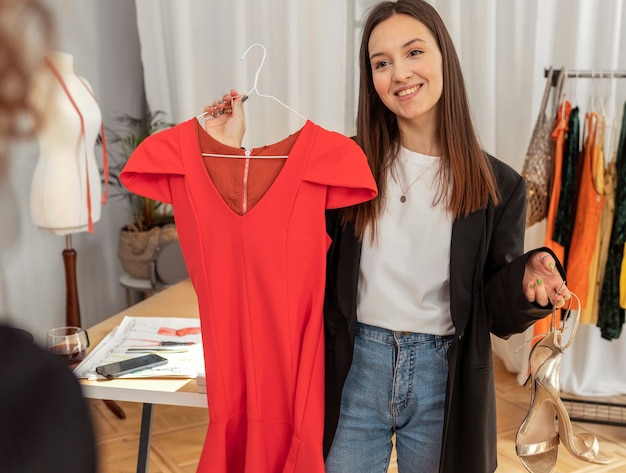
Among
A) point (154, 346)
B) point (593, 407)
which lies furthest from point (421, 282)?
point (593, 407)

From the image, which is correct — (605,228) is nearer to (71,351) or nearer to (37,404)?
(71,351)

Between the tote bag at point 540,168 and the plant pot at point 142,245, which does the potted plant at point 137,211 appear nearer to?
the plant pot at point 142,245

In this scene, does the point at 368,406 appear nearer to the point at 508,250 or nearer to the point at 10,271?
the point at 508,250

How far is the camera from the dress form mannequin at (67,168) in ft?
9.62

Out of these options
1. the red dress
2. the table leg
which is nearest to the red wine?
the table leg

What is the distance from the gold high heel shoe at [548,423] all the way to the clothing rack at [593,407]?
1867 mm

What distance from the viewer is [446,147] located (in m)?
1.64

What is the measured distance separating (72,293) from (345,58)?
196cm

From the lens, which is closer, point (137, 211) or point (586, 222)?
point (586, 222)

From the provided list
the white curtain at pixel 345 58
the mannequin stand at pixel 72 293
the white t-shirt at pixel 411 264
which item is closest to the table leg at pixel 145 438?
the white t-shirt at pixel 411 264

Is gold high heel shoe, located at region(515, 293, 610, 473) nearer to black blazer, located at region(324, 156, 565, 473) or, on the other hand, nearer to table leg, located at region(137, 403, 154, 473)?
black blazer, located at region(324, 156, 565, 473)

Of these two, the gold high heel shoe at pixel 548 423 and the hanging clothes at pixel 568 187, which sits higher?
the hanging clothes at pixel 568 187

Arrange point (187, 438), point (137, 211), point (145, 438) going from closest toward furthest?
point (145, 438), point (187, 438), point (137, 211)

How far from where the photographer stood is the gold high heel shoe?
1.48 meters
